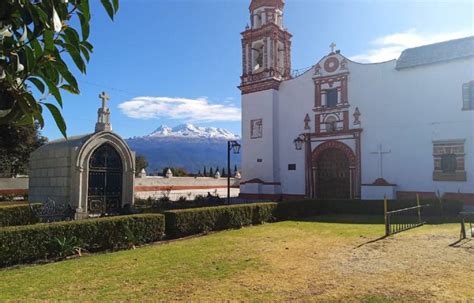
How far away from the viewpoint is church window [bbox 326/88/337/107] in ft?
77.3

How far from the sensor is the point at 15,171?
35.3m

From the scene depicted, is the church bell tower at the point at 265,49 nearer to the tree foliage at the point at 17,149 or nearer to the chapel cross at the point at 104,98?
the chapel cross at the point at 104,98

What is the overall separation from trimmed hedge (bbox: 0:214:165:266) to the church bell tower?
17.4 metres

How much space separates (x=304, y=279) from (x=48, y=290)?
3.98 meters

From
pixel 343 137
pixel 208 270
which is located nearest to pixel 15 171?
pixel 343 137

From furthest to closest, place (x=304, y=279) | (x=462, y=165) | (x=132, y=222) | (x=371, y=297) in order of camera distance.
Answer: (x=462, y=165), (x=132, y=222), (x=304, y=279), (x=371, y=297)

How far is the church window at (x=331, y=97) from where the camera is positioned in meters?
23.5

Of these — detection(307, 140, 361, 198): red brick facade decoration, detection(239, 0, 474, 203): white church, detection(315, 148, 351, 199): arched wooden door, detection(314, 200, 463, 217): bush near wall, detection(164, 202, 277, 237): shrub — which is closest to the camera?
detection(164, 202, 277, 237): shrub

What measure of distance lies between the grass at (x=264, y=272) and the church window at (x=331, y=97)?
47.3 ft

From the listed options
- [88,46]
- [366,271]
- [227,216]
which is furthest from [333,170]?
[88,46]

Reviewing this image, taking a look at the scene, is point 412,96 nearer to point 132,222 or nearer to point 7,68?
point 132,222

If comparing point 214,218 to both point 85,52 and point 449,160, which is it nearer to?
point 85,52

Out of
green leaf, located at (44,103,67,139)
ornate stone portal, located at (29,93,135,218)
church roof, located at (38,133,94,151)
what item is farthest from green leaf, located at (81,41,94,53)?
church roof, located at (38,133,94,151)

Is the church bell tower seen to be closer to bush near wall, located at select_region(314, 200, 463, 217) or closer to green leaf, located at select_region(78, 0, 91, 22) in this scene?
bush near wall, located at select_region(314, 200, 463, 217)
